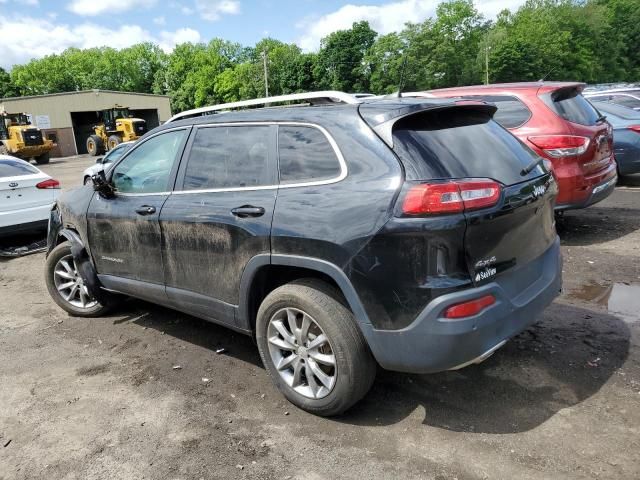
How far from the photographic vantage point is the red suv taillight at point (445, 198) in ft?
8.38

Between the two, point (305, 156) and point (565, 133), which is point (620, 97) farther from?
point (305, 156)

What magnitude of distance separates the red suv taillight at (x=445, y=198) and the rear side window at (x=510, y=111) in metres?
3.88

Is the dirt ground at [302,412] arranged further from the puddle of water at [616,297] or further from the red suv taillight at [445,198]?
the red suv taillight at [445,198]

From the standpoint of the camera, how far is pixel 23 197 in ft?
25.1

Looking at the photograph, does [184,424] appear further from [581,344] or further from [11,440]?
[581,344]

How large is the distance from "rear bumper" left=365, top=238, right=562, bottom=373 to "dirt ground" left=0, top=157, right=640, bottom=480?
498 mm

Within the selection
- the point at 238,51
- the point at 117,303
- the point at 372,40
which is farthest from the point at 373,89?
the point at 117,303

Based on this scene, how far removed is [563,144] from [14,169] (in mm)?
7671

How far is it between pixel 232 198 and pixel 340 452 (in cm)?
166

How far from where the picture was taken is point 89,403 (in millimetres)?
3459

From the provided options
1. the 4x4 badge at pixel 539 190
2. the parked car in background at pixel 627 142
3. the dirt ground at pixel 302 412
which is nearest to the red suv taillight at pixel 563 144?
the dirt ground at pixel 302 412

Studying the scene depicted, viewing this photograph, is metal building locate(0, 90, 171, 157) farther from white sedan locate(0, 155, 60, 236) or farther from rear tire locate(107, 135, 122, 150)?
white sedan locate(0, 155, 60, 236)

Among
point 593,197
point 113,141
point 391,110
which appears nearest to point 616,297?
point 593,197

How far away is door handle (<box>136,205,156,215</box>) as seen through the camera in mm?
3870
